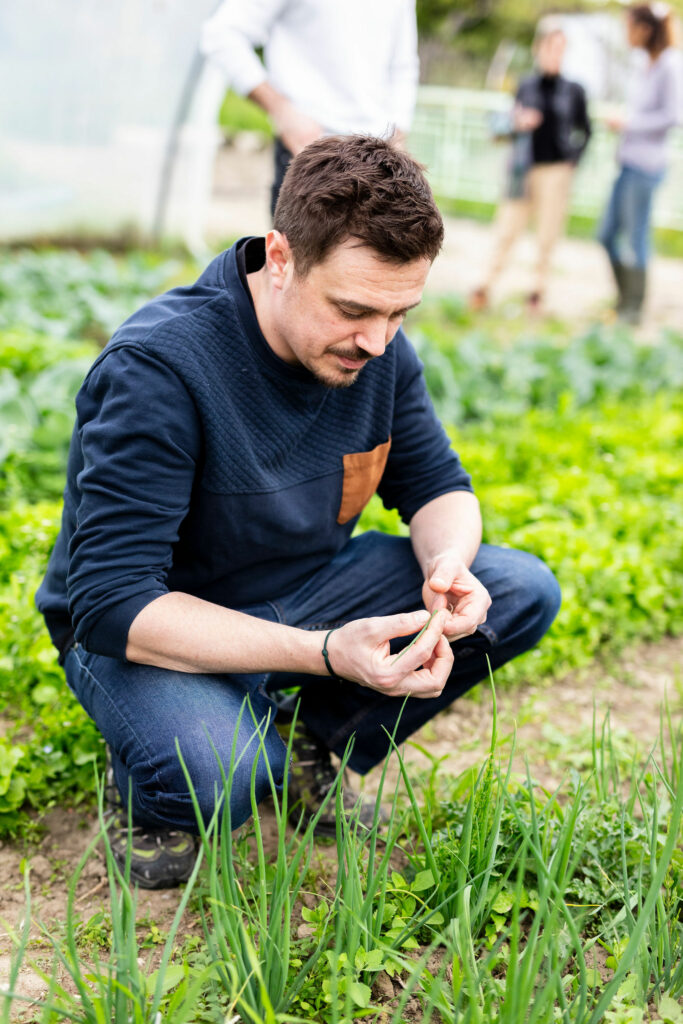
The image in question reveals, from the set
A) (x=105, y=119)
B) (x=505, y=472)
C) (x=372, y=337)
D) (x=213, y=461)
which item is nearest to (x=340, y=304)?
(x=372, y=337)

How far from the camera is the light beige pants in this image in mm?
6438

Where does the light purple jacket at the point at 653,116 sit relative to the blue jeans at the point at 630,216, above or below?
above

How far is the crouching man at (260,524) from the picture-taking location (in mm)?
1596

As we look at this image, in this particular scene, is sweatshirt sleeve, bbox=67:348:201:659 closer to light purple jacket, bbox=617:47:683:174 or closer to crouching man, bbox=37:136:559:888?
crouching man, bbox=37:136:559:888

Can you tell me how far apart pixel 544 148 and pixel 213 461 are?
17.5ft

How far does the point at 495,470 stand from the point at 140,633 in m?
2.01

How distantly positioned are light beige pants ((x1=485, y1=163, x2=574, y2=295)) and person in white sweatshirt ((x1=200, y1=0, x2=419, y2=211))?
337cm

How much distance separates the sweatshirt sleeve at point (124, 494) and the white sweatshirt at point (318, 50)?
1737 mm

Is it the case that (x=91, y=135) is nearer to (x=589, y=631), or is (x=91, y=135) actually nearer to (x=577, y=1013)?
(x=589, y=631)

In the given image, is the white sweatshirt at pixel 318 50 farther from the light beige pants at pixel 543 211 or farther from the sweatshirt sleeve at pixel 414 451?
the light beige pants at pixel 543 211

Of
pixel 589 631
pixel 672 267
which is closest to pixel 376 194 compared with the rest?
pixel 589 631

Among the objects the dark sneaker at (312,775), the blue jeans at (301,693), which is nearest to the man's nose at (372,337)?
the blue jeans at (301,693)

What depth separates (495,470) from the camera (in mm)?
3398

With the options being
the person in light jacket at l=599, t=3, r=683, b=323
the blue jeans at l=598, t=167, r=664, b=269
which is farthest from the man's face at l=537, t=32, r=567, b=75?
the blue jeans at l=598, t=167, r=664, b=269
